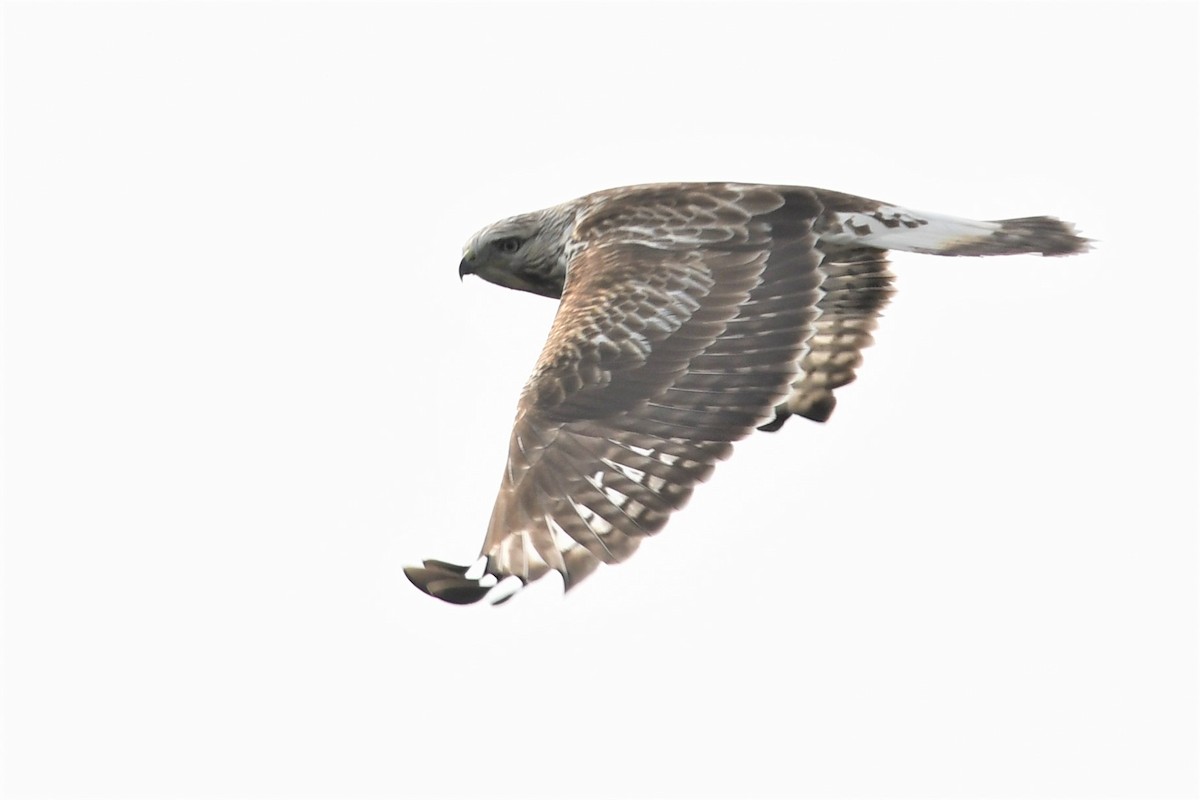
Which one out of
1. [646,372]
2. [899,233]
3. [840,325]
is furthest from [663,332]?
[899,233]

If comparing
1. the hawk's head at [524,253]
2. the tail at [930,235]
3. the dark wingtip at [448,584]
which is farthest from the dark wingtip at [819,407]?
the dark wingtip at [448,584]

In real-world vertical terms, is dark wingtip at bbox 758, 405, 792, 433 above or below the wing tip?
above

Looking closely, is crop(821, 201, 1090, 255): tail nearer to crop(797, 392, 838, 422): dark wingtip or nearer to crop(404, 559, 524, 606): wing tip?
crop(797, 392, 838, 422): dark wingtip

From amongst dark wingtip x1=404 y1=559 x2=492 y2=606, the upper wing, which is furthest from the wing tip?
the upper wing

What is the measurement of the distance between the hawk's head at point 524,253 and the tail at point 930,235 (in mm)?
1448

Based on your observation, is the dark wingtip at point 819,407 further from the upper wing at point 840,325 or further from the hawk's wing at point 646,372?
the hawk's wing at point 646,372

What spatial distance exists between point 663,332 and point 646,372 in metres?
0.26

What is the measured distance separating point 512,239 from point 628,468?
247 cm

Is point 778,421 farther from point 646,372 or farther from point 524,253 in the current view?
point 524,253

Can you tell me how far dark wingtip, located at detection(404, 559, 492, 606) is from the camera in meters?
6.91

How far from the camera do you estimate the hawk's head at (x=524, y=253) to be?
30.2 feet

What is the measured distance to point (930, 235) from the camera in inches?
333

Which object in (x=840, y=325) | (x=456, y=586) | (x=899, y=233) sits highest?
(x=899, y=233)

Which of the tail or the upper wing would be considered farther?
the upper wing
